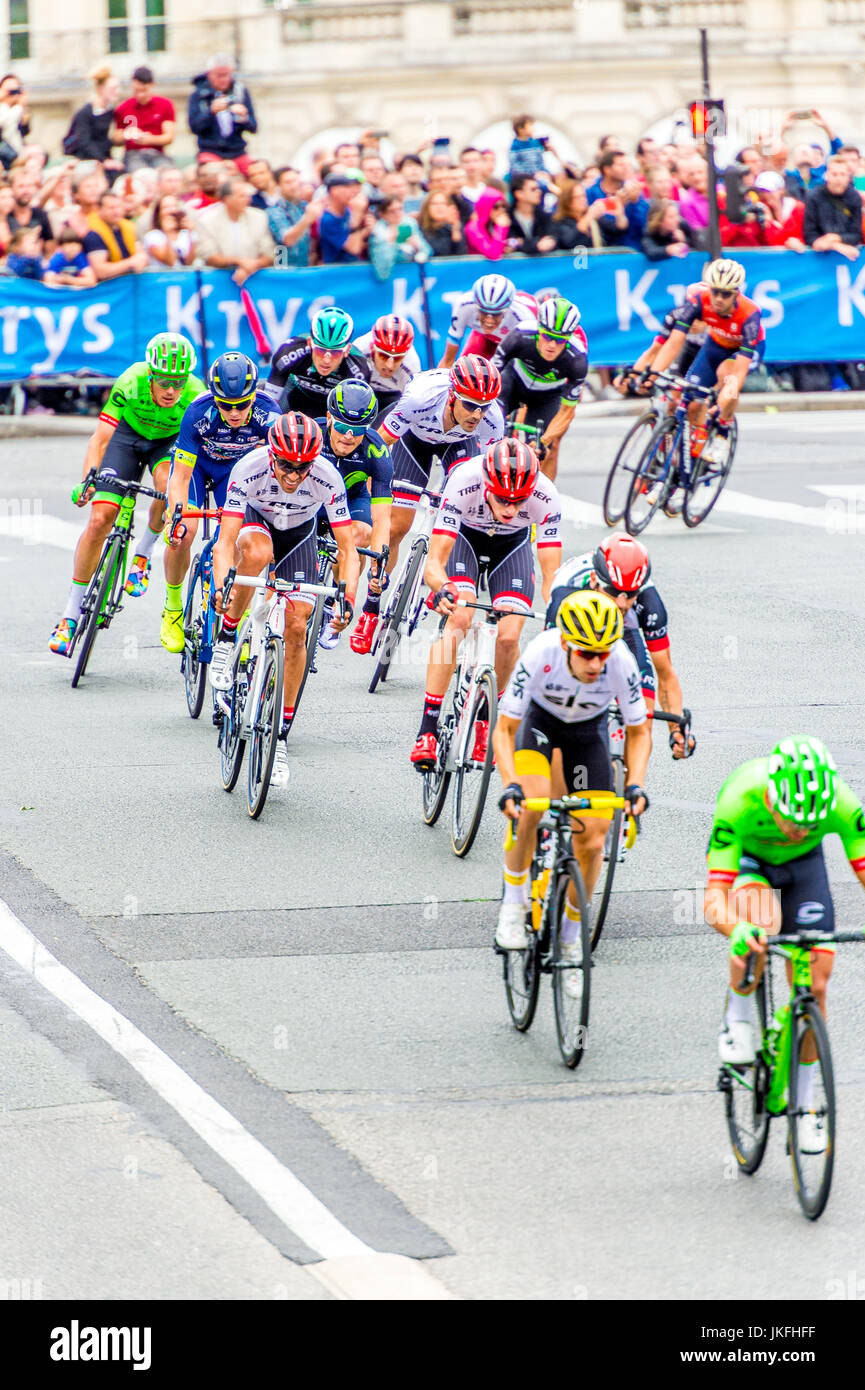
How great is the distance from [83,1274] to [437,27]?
142 ft

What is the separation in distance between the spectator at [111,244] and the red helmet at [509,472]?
13855mm

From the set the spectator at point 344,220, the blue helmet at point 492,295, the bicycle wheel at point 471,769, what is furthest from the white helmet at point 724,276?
the bicycle wheel at point 471,769

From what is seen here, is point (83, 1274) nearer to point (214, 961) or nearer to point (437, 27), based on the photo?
point (214, 961)

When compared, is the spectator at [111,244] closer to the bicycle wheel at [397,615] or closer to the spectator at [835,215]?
the spectator at [835,215]

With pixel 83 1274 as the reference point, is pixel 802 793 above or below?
above

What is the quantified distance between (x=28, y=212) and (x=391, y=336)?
34.0ft

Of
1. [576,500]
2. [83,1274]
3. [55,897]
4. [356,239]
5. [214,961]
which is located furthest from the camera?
[356,239]

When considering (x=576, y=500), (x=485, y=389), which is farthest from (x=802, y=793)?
(x=576, y=500)

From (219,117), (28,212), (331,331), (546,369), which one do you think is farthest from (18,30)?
(331,331)

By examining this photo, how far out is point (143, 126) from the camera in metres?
26.6

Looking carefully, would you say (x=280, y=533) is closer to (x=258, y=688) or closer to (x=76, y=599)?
(x=258, y=688)

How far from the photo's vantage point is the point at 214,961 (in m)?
8.77

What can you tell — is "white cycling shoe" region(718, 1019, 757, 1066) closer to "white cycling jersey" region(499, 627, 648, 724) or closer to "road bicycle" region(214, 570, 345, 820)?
"white cycling jersey" region(499, 627, 648, 724)

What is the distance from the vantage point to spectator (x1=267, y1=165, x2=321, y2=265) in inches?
938
